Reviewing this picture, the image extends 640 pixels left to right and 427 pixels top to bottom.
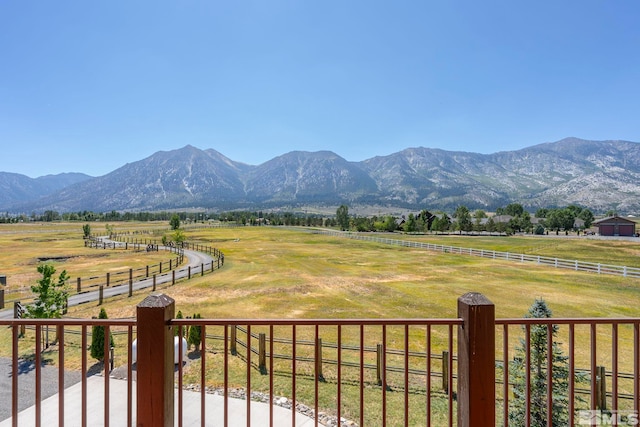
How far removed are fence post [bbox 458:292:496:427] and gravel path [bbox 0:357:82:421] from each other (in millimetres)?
8933

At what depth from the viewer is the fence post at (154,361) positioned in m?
2.64

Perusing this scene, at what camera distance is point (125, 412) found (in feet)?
21.1

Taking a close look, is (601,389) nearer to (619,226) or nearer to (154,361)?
(154,361)

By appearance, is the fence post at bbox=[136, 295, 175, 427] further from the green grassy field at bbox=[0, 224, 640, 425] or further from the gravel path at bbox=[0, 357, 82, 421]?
the gravel path at bbox=[0, 357, 82, 421]

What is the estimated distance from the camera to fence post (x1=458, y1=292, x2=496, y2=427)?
103 inches

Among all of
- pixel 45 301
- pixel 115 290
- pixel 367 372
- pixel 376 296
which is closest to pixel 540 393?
pixel 367 372

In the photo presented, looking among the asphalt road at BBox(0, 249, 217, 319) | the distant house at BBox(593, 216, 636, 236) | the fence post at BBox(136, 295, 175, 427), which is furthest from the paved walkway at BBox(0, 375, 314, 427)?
the distant house at BBox(593, 216, 636, 236)

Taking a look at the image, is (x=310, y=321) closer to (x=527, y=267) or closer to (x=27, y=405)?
(x=27, y=405)

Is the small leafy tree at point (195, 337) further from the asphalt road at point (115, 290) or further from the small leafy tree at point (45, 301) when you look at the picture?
the asphalt road at point (115, 290)

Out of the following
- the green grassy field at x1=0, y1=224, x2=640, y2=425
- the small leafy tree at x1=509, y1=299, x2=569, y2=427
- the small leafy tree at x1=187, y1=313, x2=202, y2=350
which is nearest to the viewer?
the small leafy tree at x1=509, y1=299, x2=569, y2=427

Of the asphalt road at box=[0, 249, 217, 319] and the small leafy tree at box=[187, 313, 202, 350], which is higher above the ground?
the small leafy tree at box=[187, 313, 202, 350]

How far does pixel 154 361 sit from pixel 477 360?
270 centimetres

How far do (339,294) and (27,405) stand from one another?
14.4m

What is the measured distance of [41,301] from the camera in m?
11.0
